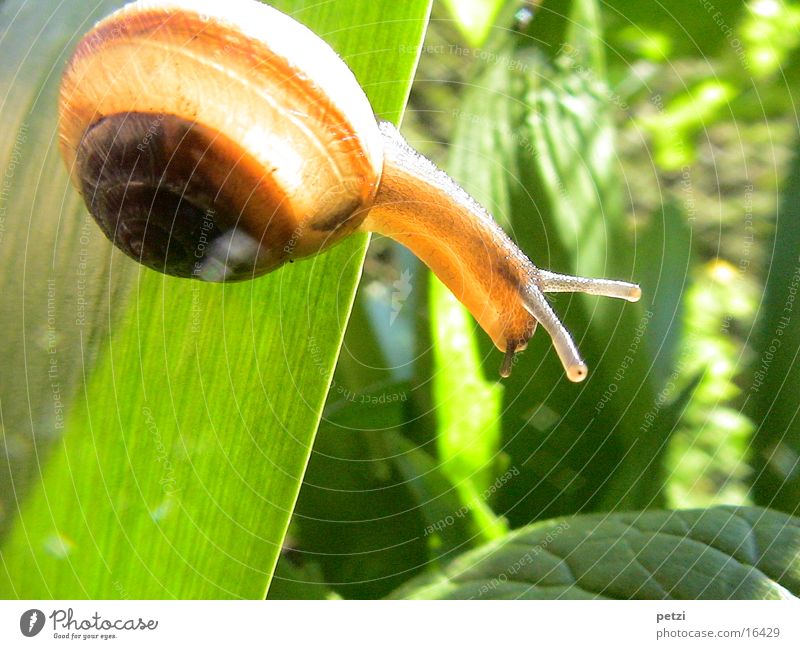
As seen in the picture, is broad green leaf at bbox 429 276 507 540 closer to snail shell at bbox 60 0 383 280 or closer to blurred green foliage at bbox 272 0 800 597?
blurred green foliage at bbox 272 0 800 597

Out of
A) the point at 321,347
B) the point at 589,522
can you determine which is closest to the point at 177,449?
the point at 321,347
